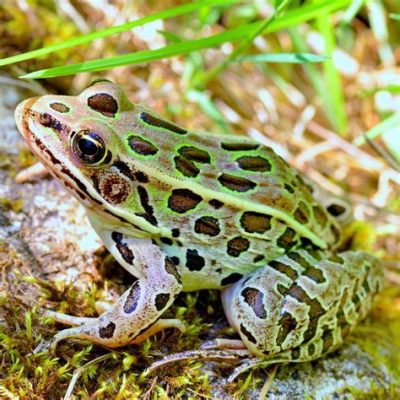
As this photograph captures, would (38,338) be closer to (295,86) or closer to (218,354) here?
(218,354)

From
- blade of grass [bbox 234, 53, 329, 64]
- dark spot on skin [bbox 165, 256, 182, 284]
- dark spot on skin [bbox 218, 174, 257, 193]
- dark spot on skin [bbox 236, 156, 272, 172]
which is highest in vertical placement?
blade of grass [bbox 234, 53, 329, 64]

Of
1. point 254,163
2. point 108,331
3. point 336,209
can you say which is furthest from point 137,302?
point 336,209

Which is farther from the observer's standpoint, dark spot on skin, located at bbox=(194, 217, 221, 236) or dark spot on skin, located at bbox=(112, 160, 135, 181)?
dark spot on skin, located at bbox=(194, 217, 221, 236)

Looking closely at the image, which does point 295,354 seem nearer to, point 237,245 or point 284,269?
point 284,269

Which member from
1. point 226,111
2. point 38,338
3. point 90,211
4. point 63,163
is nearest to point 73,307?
point 38,338

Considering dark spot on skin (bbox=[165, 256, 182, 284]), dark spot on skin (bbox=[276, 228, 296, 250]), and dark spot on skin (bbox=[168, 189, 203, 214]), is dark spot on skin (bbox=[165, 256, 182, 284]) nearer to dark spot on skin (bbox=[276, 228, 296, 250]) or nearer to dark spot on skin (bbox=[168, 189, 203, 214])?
dark spot on skin (bbox=[168, 189, 203, 214])

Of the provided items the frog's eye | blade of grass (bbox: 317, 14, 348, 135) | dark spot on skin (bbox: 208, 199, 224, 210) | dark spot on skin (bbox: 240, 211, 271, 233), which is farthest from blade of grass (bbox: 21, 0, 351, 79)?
dark spot on skin (bbox: 240, 211, 271, 233)
